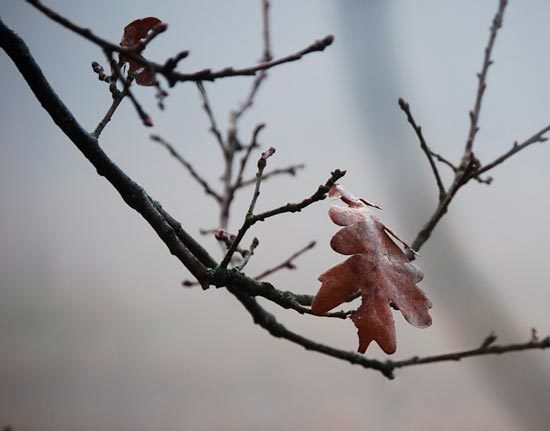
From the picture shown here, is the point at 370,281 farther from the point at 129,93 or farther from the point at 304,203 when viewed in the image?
the point at 129,93

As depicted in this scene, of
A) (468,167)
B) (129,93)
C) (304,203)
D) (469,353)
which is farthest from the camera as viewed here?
(469,353)

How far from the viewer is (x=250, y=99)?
4.15 ft

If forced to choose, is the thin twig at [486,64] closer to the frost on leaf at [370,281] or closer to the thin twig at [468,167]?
the thin twig at [468,167]

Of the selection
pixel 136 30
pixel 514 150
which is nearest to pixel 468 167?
pixel 514 150

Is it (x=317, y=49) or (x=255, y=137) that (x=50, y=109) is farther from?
(x=255, y=137)

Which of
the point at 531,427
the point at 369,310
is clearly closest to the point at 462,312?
the point at 531,427

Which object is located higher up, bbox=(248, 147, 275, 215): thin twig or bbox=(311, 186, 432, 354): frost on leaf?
bbox=(248, 147, 275, 215): thin twig

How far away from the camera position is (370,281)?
473mm

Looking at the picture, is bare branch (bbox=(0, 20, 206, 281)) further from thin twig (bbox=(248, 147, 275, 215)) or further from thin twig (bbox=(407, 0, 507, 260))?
Result: thin twig (bbox=(407, 0, 507, 260))

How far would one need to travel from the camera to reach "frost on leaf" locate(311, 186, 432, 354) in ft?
1.50

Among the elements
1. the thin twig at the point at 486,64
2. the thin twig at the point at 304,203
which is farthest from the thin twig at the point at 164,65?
the thin twig at the point at 486,64

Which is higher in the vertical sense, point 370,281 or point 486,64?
point 486,64

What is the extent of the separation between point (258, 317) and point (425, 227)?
27 centimetres

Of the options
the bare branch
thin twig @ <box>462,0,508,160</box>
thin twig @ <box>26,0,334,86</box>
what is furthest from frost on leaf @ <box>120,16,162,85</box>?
thin twig @ <box>462,0,508,160</box>
